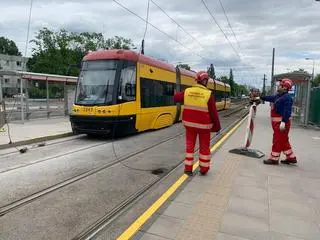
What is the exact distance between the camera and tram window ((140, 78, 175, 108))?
1502 centimetres

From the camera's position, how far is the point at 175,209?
541cm

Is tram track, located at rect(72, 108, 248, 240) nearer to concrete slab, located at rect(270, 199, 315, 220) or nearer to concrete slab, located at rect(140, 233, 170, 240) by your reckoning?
concrete slab, located at rect(140, 233, 170, 240)

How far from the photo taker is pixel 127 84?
1359 centimetres

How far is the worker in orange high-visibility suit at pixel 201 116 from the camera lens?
7.26 meters

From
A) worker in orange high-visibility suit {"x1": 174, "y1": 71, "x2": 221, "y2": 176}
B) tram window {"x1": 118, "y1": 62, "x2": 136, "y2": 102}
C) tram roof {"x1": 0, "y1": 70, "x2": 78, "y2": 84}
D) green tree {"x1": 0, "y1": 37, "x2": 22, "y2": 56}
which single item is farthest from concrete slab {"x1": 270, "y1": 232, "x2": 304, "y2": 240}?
green tree {"x1": 0, "y1": 37, "x2": 22, "y2": 56}

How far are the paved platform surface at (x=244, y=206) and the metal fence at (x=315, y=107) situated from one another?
11740 millimetres

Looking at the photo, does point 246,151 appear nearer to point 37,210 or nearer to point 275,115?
point 275,115

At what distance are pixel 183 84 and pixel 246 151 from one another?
11.6 m

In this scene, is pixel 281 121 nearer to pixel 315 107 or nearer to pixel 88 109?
pixel 88 109

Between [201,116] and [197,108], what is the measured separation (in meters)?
0.17

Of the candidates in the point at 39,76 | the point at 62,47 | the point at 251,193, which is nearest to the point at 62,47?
the point at 62,47

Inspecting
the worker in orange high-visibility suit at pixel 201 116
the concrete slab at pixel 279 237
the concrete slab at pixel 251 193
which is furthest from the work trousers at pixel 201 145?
the concrete slab at pixel 279 237

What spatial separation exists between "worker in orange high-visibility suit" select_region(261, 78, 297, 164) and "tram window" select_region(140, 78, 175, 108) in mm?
6753

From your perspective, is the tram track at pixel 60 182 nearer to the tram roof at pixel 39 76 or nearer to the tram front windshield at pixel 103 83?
the tram front windshield at pixel 103 83
